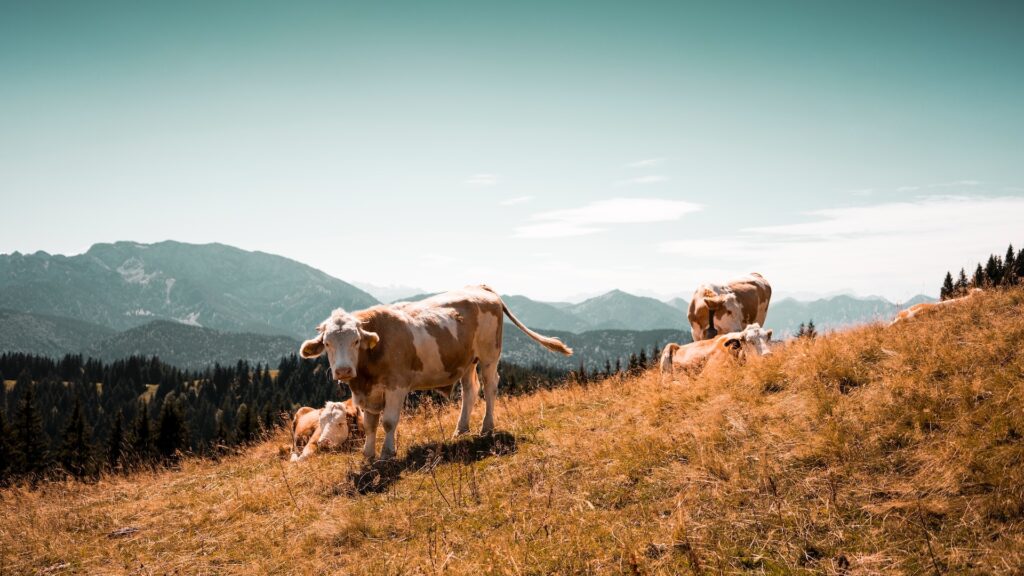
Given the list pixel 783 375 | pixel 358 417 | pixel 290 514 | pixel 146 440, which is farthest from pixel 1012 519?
pixel 146 440

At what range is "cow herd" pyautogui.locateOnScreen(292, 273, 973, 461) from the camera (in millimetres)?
10945

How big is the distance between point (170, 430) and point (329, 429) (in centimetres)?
8006

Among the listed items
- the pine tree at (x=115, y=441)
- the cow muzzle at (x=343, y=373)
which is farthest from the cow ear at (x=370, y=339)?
the pine tree at (x=115, y=441)

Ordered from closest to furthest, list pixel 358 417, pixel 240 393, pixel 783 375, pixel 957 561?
pixel 957 561
pixel 783 375
pixel 358 417
pixel 240 393

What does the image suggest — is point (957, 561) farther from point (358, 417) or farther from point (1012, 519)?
point (358, 417)

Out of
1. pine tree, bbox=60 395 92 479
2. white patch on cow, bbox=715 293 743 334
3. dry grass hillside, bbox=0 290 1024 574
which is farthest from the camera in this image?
pine tree, bbox=60 395 92 479

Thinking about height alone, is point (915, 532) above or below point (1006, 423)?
below

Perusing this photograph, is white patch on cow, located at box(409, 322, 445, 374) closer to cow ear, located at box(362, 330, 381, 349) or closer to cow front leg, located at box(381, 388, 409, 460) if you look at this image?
cow front leg, located at box(381, 388, 409, 460)

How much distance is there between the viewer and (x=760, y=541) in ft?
18.2

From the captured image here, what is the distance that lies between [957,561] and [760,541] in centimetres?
158

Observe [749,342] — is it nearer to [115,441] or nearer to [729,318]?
[729,318]

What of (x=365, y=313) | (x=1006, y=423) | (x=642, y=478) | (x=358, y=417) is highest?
(x=365, y=313)

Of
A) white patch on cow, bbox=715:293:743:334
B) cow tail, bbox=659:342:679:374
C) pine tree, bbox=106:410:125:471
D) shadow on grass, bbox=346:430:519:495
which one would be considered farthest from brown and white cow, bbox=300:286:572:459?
pine tree, bbox=106:410:125:471

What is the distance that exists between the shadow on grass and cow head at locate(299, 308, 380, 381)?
71.1 inches
